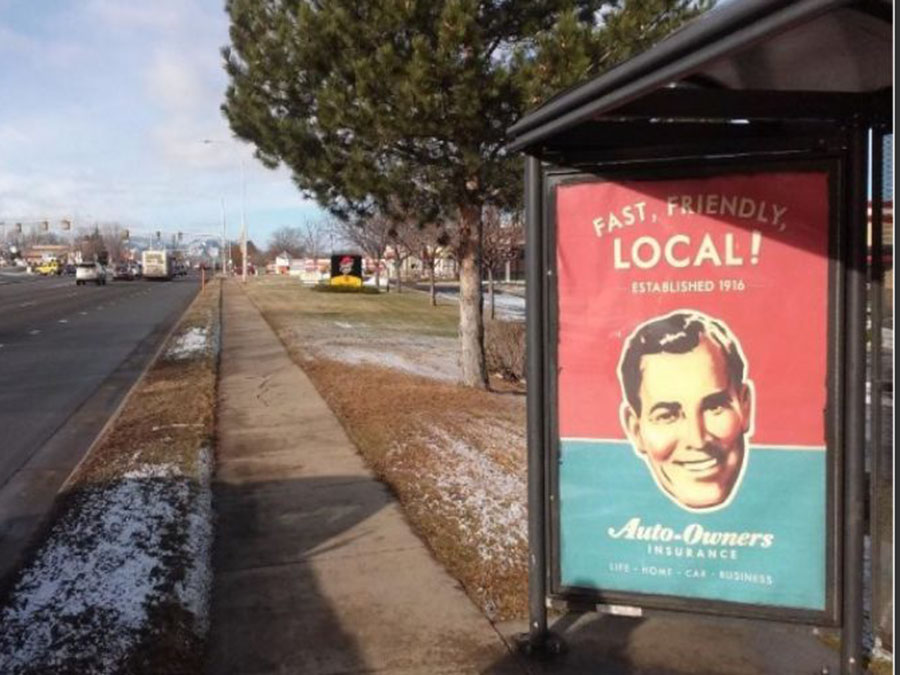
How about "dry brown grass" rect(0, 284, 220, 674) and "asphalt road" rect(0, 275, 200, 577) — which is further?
"asphalt road" rect(0, 275, 200, 577)

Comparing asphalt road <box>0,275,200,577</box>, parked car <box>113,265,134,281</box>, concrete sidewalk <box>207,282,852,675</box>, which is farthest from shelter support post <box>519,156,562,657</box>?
parked car <box>113,265,134,281</box>

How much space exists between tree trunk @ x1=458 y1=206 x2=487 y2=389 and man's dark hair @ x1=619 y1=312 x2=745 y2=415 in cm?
749

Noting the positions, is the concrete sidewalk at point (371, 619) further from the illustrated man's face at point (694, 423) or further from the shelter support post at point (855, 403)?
the illustrated man's face at point (694, 423)

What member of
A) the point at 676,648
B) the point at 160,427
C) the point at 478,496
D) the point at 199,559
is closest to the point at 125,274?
the point at 160,427

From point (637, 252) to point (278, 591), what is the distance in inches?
99.0

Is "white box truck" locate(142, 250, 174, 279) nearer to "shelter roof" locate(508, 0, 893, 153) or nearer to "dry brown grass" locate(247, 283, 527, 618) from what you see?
"dry brown grass" locate(247, 283, 527, 618)

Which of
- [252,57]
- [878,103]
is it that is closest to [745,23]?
[878,103]

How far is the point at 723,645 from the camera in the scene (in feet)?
13.4

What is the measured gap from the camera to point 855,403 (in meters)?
3.47

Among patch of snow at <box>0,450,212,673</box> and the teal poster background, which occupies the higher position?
the teal poster background

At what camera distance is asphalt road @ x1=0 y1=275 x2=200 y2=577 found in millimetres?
7628

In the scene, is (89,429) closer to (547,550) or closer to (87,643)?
(87,643)

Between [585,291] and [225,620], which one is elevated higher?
[585,291]

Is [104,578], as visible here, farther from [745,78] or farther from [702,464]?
[745,78]
